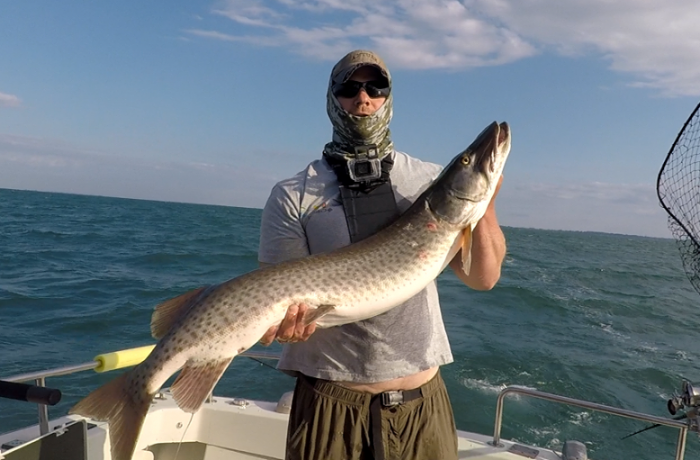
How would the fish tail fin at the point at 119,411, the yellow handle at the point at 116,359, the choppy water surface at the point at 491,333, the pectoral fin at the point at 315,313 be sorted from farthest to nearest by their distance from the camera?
1. the choppy water surface at the point at 491,333
2. the yellow handle at the point at 116,359
3. the pectoral fin at the point at 315,313
4. the fish tail fin at the point at 119,411

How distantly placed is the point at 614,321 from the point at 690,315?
4.21m

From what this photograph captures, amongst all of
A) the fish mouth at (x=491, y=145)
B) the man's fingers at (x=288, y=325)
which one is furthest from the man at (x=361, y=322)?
the fish mouth at (x=491, y=145)

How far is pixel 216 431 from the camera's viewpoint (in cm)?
465

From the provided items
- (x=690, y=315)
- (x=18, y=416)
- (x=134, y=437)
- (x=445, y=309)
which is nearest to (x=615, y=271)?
(x=690, y=315)

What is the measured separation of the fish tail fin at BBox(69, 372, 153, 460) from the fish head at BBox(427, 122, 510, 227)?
67.8 inches

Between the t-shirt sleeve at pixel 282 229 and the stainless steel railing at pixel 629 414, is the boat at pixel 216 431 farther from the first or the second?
the t-shirt sleeve at pixel 282 229

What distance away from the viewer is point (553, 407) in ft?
32.0

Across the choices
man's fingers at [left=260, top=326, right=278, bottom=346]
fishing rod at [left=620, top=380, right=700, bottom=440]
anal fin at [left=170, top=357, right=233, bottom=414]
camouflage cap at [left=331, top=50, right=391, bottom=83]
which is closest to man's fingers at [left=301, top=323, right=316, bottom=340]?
man's fingers at [left=260, top=326, right=278, bottom=346]

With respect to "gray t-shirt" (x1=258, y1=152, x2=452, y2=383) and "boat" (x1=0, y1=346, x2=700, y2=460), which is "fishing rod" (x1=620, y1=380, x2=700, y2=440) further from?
"gray t-shirt" (x1=258, y1=152, x2=452, y2=383)

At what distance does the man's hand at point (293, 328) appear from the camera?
267 centimetres

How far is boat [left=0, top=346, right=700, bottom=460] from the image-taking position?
3.30m

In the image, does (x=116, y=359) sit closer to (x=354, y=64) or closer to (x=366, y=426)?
(x=366, y=426)

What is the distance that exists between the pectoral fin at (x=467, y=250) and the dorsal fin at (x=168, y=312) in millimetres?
1329

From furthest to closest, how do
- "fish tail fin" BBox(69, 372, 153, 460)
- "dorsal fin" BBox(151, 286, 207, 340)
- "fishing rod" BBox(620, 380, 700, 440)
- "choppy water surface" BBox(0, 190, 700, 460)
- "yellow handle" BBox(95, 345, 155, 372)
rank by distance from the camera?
"choppy water surface" BBox(0, 190, 700, 460) → "fishing rod" BBox(620, 380, 700, 440) → "yellow handle" BBox(95, 345, 155, 372) → "dorsal fin" BBox(151, 286, 207, 340) → "fish tail fin" BBox(69, 372, 153, 460)
